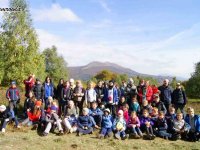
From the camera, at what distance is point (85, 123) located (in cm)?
1681

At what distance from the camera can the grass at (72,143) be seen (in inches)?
568

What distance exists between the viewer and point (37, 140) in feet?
49.4

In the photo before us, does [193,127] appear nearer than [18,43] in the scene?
Yes

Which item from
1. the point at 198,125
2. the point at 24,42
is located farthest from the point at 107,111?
the point at 24,42

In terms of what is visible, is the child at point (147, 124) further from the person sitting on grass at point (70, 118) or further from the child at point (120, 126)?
the person sitting on grass at point (70, 118)

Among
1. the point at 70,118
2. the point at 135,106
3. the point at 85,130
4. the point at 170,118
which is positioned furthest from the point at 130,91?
the point at 70,118

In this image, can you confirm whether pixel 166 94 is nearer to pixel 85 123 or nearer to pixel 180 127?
pixel 180 127

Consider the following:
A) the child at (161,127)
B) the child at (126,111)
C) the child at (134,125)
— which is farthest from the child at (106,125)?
the child at (161,127)

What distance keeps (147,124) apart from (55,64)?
80.7m

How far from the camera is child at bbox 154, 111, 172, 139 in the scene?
16672 millimetres

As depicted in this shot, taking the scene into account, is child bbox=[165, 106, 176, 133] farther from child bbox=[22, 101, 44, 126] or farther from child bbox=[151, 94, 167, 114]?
child bbox=[22, 101, 44, 126]

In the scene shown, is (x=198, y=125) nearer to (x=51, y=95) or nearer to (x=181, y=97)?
(x=181, y=97)

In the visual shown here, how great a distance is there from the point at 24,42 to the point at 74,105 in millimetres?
25686

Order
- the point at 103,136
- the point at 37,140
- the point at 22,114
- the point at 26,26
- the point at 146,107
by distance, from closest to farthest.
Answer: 1. the point at 37,140
2. the point at 103,136
3. the point at 146,107
4. the point at 22,114
5. the point at 26,26
